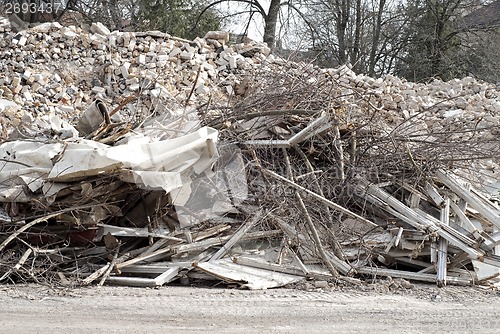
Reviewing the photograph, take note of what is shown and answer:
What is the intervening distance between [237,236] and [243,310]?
133 cm

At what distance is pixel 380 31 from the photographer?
26797 millimetres

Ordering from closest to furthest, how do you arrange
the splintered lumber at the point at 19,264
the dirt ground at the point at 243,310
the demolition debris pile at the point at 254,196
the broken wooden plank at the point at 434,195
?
the dirt ground at the point at 243,310, the splintered lumber at the point at 19,264, the demolition debris pile at the point at 254,196, the broken wooden plank at the point at 434,195

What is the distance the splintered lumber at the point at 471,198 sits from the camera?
6137 millimetres

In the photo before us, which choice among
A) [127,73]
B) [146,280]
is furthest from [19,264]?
[127,73]

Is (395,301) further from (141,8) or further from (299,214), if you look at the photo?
(141,8)

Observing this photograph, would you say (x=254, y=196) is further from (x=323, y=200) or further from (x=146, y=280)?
(x=146, y=280)

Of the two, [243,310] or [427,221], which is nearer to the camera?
[243,310]

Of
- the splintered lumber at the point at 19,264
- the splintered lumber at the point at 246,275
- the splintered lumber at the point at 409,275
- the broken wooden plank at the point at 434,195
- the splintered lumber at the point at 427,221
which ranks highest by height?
the broken wooden plank at the point at 434,195

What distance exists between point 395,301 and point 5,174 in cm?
348

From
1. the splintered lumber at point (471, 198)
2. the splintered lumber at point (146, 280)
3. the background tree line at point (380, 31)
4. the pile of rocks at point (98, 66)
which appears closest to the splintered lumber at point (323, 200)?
the splintered lumber at point (471, 198)

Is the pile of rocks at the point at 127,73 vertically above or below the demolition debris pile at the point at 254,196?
above

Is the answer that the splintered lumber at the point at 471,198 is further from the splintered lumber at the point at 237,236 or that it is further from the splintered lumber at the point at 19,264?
the splintered lumber at the point at 19,264

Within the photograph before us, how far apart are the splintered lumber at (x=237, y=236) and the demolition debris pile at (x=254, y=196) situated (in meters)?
0.01

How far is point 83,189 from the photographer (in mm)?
5434
